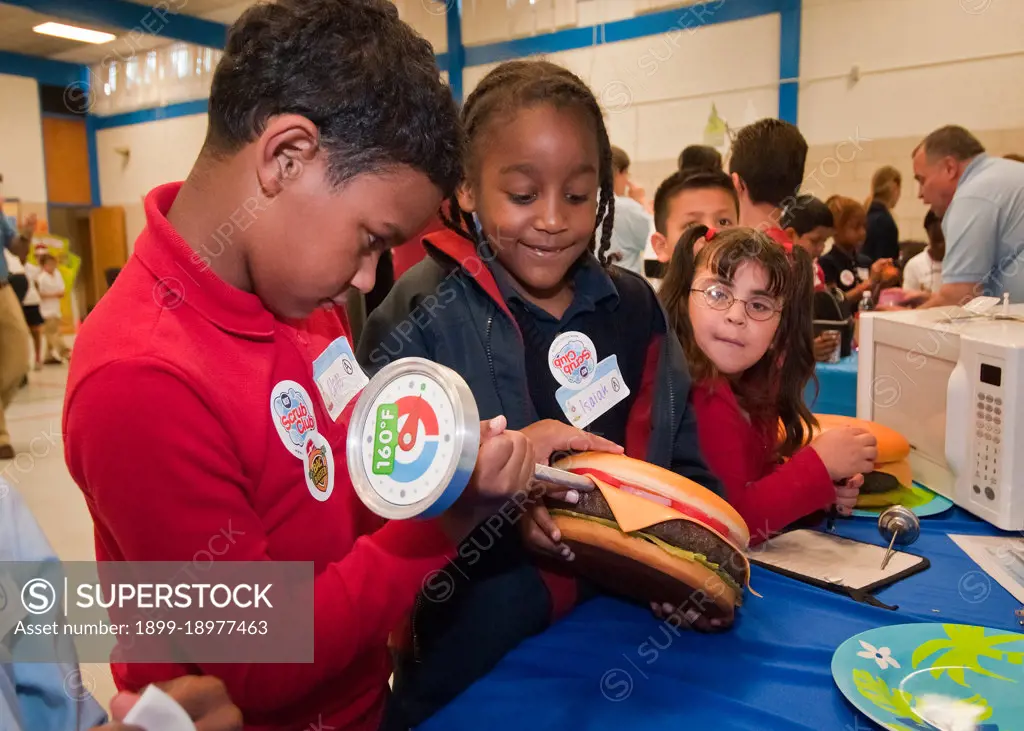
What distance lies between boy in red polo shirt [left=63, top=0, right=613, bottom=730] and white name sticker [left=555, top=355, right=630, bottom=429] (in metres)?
0.48

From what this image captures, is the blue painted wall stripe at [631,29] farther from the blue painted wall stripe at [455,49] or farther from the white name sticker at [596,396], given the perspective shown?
the white name sticker at [596,396]

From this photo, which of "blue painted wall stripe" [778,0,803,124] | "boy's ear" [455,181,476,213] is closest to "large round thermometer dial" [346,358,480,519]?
"boy's ear" [455,181,476,213]

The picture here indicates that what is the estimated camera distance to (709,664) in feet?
3.41

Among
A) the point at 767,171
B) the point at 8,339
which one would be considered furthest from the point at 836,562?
the point at 8,339

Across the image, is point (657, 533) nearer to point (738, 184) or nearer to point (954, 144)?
point (738, 184)

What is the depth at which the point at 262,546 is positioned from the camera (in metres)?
0.86

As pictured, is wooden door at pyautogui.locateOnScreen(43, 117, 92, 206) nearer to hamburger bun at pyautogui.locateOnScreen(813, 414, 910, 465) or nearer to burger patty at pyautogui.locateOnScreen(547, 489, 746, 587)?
hamburger bun at pyautogui.locateOnScreen(813, 414, 910, 465)

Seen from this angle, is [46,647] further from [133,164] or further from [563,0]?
[133,164]

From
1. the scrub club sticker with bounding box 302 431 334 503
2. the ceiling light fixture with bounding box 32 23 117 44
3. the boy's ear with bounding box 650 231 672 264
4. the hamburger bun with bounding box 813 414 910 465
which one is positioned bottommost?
the hamburger bun with bounding box 813 414 910 465

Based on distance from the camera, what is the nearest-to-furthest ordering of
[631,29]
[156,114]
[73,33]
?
[631,29] → [73,33] → [156,114]

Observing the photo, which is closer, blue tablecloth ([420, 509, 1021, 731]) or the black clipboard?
blue tablecloth ([420, 509, 1021, 731])

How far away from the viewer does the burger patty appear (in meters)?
0.99

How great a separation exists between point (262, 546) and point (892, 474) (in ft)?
5.11

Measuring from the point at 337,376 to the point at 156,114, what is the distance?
1320 centimetres
